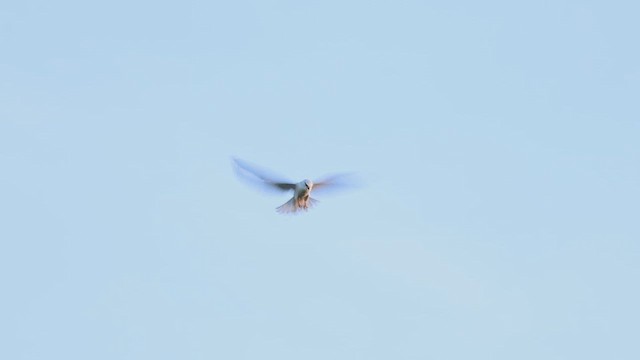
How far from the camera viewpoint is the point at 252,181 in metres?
44.9

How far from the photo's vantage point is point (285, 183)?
4603cm

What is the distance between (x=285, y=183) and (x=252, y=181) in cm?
152

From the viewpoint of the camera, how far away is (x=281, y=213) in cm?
4506

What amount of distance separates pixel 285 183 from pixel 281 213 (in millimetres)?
1385

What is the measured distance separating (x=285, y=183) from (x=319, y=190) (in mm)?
1323

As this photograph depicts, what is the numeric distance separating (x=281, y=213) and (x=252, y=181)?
1.42 meters

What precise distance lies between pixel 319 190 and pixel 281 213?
150 cm

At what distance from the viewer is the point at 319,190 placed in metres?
45.4
